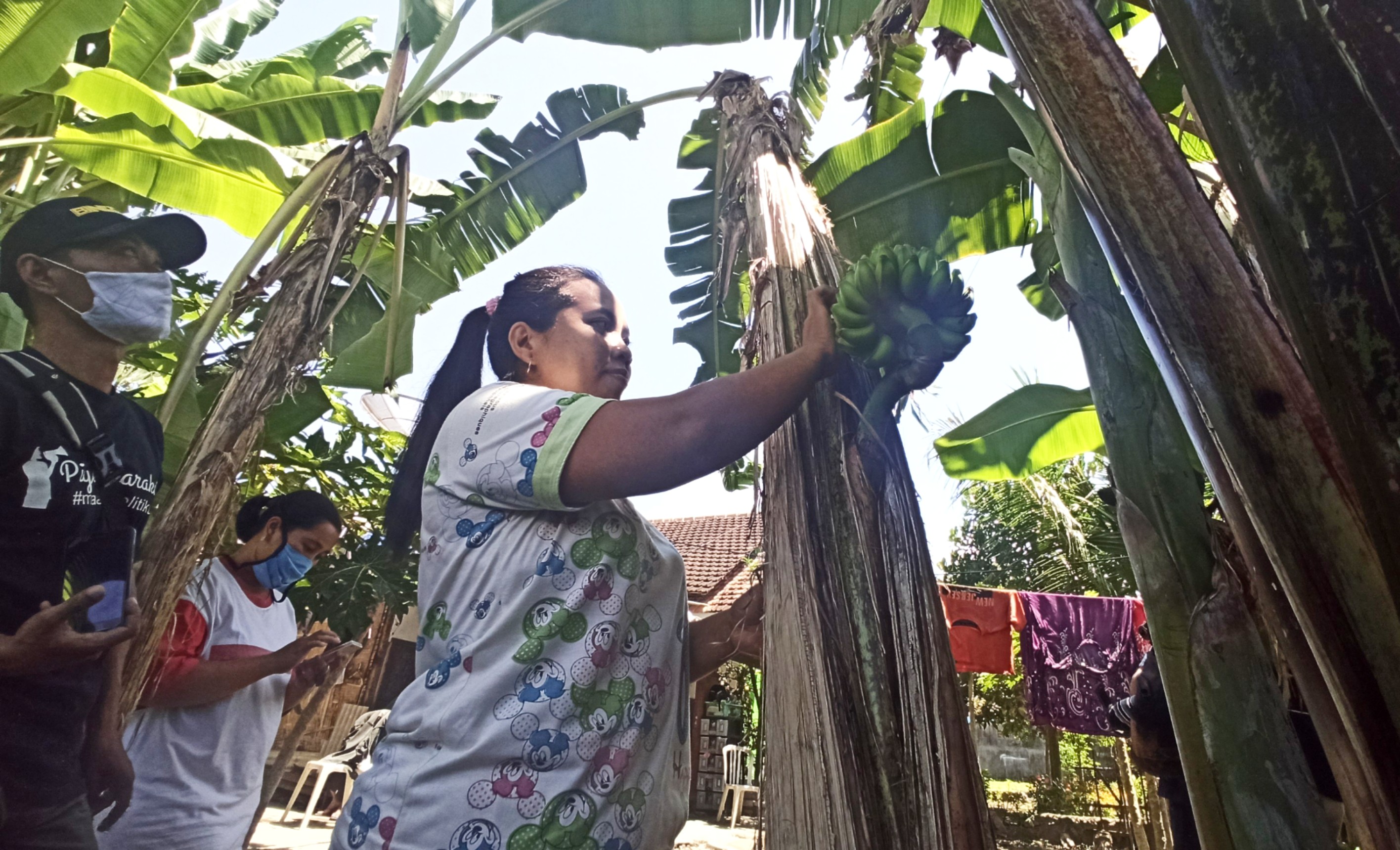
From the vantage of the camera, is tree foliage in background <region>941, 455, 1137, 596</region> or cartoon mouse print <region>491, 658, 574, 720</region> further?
tree foliage in background <region>941, 455, 1137, 596</region>

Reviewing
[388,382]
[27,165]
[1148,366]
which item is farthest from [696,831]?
[1148,366]

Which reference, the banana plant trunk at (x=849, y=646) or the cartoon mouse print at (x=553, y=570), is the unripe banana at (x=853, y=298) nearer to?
the banana plant trunk at (x=849, y=646)

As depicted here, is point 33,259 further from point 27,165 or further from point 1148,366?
point 27,165

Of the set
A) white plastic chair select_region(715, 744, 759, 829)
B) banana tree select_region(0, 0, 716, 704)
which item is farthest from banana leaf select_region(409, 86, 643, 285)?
white plastic chair select_region(715, 744, 759, 829)

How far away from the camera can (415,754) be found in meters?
0.87

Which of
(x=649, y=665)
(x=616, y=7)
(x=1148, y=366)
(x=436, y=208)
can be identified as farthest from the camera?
(x=436, y=208)

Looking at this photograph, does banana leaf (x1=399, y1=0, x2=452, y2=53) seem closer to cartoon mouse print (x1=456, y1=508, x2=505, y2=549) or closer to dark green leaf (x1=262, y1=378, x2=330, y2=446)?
dark green leaf (x1=262, y1=378, x2=330, y2=446)

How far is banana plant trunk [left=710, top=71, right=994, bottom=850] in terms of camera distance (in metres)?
0.79

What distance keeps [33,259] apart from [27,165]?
8.90 ft

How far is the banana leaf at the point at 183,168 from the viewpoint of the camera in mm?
2518

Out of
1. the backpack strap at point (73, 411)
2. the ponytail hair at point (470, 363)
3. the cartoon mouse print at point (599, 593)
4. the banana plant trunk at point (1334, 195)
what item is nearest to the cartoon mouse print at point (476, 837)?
the cartoon mouse print at point (599, 593)

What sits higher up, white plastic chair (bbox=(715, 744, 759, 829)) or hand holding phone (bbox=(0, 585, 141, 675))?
hand holding phone (bbox=(0, 585, 141, 675))

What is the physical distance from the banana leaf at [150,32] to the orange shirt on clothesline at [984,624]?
16.8 feet

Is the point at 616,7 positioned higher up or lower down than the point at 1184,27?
higher up
